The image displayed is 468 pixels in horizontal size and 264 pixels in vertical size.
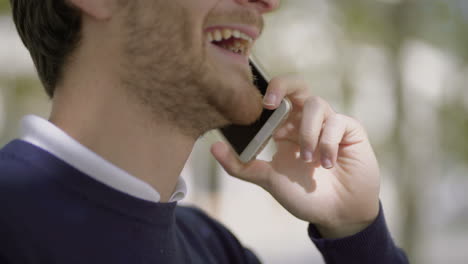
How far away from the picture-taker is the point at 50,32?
5.24ft

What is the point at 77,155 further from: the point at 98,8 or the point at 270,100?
the point at 270,100

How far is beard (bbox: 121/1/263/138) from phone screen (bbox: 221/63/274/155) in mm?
181

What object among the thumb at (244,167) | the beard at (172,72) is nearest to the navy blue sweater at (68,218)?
the beard at (172,72)

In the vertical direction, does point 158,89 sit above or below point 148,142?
above

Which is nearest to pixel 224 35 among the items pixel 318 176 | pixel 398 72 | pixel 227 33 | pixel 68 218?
pixel 227 33

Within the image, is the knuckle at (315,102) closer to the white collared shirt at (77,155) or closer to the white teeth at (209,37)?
the white teeth at (209,37)

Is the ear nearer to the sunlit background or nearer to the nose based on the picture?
the nose

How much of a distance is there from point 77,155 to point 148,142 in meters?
0.21

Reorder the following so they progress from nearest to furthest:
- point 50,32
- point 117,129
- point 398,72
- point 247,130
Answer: point 117,129 → point 50,32 → point 247,130 → point 398,72

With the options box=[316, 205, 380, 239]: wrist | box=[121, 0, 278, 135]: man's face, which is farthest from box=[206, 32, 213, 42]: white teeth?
box=[316, 205, 380, 239]: wrist

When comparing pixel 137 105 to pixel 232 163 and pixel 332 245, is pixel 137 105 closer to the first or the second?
pixel 232 163

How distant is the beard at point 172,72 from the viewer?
4.97 ft

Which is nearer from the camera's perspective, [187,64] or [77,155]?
[77,155]

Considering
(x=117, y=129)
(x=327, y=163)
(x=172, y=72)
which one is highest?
(x=172, y=72)
